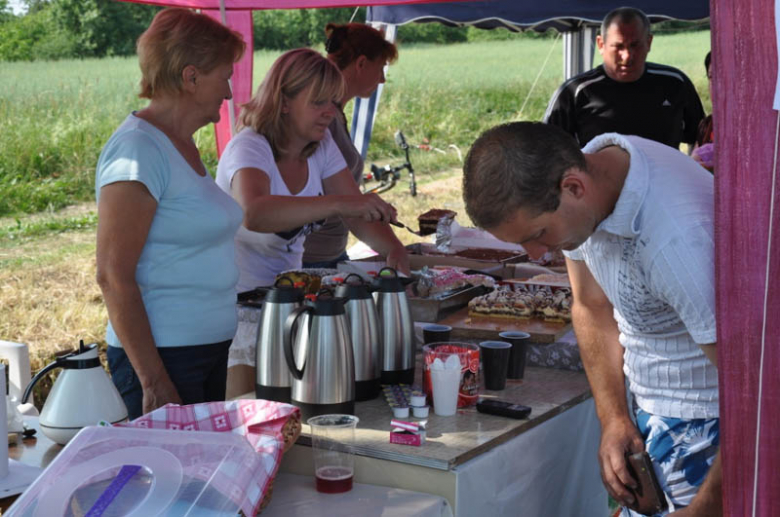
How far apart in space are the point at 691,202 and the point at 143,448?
0.99m

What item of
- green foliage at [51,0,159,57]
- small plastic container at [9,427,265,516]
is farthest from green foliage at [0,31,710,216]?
small plastic container at [9,427,265,516]

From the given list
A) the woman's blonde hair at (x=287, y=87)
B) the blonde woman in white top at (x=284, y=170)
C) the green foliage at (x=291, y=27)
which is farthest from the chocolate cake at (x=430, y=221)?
the green foliage at (x=291, y=27)

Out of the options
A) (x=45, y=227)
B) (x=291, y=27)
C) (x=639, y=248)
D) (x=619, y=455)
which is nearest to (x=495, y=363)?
(x=619, y=455)

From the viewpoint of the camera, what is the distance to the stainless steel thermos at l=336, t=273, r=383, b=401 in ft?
6.84

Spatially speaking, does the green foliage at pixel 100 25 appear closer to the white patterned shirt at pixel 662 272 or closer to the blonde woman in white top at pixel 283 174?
the blonde woman in white top at pixel 283 174

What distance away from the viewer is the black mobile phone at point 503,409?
1990 mm

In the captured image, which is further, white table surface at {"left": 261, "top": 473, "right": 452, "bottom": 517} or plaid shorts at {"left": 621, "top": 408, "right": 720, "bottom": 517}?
plaid shorts at {"left": 621, "top": 408, "right": 720, "bottom": 517}

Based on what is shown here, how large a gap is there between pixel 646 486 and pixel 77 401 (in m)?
1.16

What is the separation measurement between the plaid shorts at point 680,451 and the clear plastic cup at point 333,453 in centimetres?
61

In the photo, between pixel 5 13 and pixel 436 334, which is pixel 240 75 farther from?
pixel 5 13

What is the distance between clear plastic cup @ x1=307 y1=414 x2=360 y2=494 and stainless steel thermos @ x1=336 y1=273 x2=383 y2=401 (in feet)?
0.99

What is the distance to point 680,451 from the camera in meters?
1.82

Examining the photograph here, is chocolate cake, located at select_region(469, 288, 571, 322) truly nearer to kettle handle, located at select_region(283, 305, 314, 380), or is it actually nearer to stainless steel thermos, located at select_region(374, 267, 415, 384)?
stainless steel thermos, located at select_region(374, 267, 415, 384)

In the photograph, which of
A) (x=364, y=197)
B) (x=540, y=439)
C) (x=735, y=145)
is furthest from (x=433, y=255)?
(x=735, y=145)
